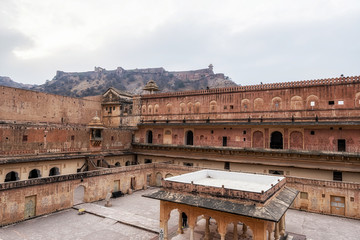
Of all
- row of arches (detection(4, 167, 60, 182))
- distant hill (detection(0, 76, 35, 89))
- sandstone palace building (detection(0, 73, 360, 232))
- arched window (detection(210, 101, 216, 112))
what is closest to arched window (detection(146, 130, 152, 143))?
sandstone palace building (detection(0, 73, 360, 232))

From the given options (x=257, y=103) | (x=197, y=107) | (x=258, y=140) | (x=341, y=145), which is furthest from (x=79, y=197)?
(x=341, y=145)

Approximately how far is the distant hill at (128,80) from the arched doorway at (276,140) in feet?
211

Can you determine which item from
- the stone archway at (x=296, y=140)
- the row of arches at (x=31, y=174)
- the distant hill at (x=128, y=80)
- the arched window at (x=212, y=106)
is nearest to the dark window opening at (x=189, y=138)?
the arched window at (x=212, y=106)

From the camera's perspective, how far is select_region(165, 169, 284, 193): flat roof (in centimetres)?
1224

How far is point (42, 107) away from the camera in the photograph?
27594mm

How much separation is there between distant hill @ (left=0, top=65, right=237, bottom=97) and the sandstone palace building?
58.9 m

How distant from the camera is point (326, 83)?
21438 millimetres

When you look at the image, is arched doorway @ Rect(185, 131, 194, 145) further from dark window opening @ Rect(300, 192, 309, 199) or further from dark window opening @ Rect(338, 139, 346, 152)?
dark window opening @ Rect(338, 139, 346, 152)

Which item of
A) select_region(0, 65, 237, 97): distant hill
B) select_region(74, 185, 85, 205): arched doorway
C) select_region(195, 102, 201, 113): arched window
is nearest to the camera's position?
select_region(74, 185, 85, 205): arched doorway

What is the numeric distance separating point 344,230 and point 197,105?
17702 millimetres

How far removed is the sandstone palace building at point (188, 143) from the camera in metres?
18.0

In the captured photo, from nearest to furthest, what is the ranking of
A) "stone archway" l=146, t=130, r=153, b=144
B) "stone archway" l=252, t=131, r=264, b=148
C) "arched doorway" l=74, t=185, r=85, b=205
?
"arched doorway" l=74, t=185, r=85, b=205 → "stone archway" l=252, t=131, r=264, b=148 → "stone archway" l=146, t=130, r=153, b=144

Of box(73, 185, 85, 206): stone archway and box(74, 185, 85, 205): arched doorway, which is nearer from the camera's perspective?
box(73, 185, 85, 206): stone archway

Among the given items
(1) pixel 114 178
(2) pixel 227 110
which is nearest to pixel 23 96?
(1) pixel 114 178
